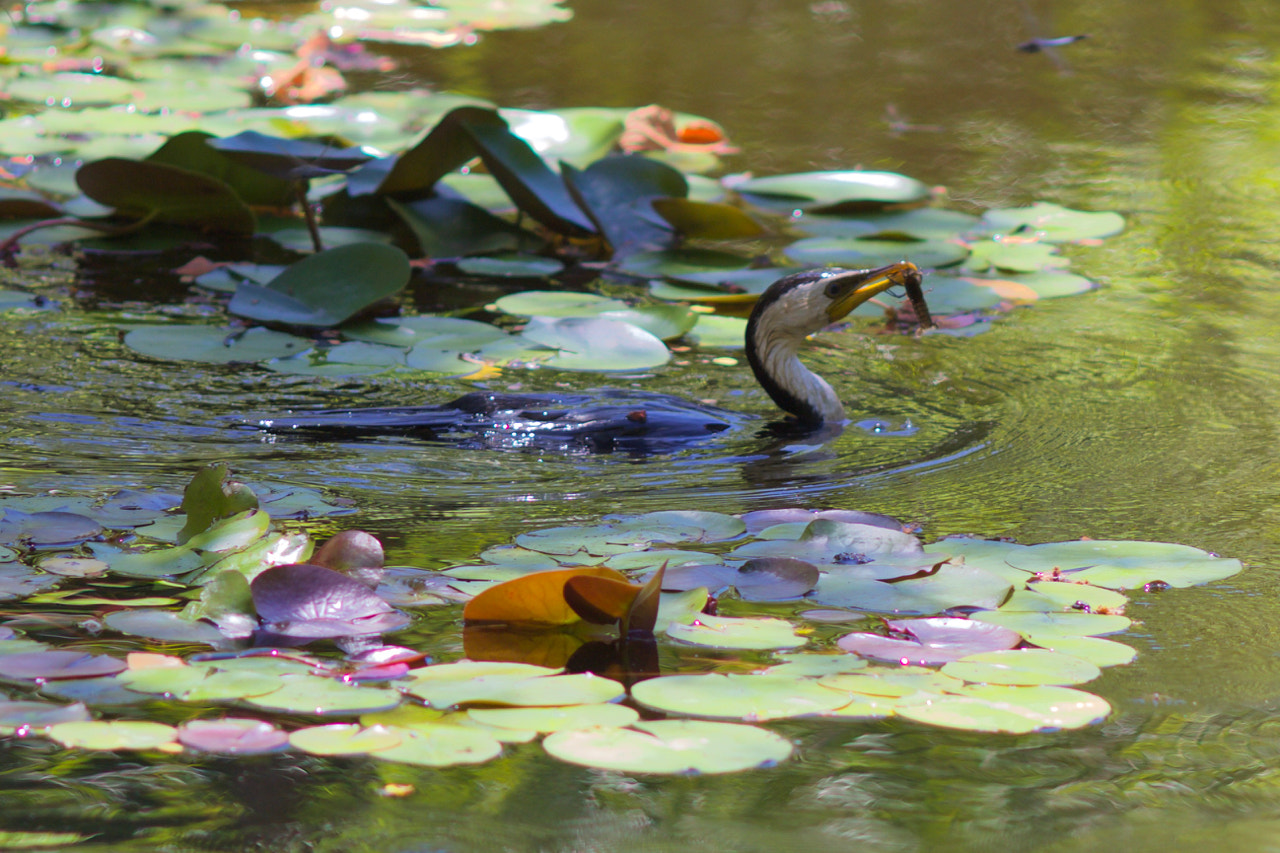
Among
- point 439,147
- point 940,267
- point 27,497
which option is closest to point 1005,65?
point 940,267

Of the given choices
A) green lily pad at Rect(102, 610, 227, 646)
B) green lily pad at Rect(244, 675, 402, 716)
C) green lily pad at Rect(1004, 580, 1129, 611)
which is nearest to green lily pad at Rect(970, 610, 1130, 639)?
green lily pad at Rect(1004, 580, 1129, 611)

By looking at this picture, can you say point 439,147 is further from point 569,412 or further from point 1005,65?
point 1005,65

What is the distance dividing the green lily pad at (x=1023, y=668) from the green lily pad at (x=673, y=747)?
0.40 metres

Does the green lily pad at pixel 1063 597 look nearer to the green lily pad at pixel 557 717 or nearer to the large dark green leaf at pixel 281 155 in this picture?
the green lily pad at pixel 557 717

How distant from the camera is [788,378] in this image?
4188mm

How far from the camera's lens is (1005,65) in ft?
29.4

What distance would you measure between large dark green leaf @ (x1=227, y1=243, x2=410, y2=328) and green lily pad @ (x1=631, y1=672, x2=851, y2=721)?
2607 mm

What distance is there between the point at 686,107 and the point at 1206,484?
4.97 m

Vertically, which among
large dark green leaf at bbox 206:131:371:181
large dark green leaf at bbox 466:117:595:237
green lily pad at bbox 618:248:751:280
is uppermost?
large dark green leaf at bbox 206:131:371:181

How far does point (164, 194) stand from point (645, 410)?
243 centimetres

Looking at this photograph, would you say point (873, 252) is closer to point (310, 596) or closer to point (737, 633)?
point (737, 633)

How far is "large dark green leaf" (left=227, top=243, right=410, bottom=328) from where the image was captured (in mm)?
4496

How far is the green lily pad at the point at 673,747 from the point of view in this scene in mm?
1937

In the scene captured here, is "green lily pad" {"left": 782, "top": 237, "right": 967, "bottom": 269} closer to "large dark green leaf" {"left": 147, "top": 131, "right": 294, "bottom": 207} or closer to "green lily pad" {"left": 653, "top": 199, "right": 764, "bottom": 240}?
"green lily pad" {"left": 653, "top": 199, "right": 764, "bottom": 240}
